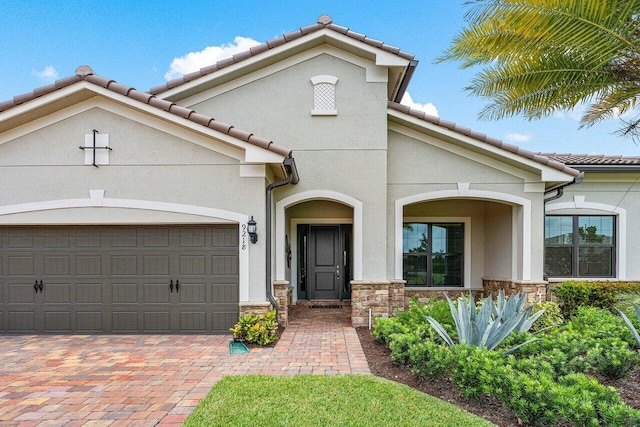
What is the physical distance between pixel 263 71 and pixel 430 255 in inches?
286

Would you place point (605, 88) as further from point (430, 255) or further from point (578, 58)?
point (430, 255)

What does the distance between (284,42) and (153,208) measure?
4907mm

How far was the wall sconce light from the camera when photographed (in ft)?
25.4

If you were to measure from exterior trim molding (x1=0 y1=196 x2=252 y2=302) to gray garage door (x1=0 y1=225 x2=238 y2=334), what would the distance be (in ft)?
1.01

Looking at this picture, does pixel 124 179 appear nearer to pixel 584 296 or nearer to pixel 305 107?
pixel 305 107

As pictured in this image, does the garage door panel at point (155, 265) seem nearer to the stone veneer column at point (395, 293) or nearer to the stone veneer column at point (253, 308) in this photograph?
the stone veneer column at point (253, 308)

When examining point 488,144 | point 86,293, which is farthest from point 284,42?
point 86,293

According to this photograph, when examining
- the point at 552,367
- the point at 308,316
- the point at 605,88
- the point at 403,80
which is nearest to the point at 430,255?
the point at 308,316

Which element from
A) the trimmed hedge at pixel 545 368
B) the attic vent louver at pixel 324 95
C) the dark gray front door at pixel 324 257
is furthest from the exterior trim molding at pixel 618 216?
the attic vent louver at pixel 324 95

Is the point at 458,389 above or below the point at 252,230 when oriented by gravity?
below

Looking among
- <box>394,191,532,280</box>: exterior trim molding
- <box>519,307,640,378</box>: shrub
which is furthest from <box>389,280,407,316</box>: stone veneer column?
<box>519,307,640,378</box>: shrub

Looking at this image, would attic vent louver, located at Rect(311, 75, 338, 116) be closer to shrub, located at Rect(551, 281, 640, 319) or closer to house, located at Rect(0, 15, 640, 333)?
house, located at Rect(0, 15, 640, 333)

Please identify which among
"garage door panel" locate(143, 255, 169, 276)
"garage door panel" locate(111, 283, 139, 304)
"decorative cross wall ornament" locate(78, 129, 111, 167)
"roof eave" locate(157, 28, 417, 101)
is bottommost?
"garage door panel" locate(111, 283, 139, 304)

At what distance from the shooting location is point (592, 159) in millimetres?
11812
